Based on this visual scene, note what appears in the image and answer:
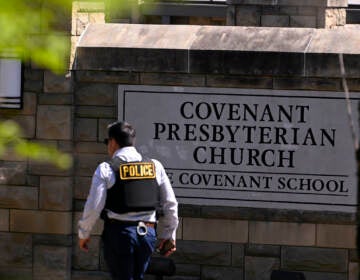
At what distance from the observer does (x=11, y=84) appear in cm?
795

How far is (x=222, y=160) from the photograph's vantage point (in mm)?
7723

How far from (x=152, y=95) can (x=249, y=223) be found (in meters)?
1.27

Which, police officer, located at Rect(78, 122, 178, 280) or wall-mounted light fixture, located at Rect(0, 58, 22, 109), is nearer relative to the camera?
police officer, located at Rect(78, 122, 178, 280)

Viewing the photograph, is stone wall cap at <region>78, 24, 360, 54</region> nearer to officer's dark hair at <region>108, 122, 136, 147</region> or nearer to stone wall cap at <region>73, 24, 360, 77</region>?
stone wall cap at <region>73, 24, 360, 77</region>

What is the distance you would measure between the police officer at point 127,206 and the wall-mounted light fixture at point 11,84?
1774 millimetres

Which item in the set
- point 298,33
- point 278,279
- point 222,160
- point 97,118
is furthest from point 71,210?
point 298,33

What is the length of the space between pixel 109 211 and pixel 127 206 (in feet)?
0.46

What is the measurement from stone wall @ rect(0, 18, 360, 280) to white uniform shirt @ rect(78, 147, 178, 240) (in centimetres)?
134

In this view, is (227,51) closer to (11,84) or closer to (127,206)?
(11,84)

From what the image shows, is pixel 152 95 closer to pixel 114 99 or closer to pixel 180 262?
pixel 114 99

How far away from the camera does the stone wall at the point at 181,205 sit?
764cm

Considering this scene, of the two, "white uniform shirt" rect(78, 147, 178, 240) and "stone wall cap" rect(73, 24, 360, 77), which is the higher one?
"stone wall cap" rect(73, 24, 360, 77)

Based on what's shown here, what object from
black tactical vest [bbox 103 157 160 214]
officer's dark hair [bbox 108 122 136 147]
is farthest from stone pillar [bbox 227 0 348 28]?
black tactical vest [bbox 103 157 160 214]

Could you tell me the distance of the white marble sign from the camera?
7.64m
